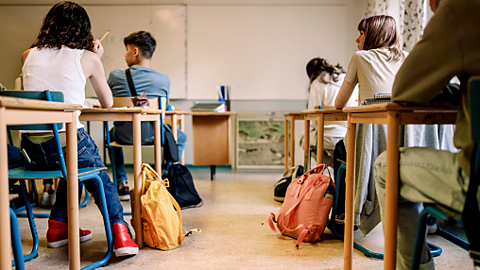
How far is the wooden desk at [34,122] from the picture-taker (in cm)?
95

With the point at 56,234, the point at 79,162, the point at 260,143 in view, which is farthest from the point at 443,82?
the point at 260,143

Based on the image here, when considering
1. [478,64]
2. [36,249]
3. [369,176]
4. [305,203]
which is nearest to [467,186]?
[478,64]

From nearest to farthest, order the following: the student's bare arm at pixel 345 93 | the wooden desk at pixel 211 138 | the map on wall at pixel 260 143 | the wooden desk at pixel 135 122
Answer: the wooden desk at pixel 135 122 → the student's bare arm at pixel 345 93 → the wooden desk at pixel 211 138 → the map on wall at pixel 260 143

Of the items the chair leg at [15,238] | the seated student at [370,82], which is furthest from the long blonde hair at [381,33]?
the chair leg at [15,238]

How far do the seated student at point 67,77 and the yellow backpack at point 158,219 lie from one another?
0.41 feet

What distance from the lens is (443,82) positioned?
93 cm

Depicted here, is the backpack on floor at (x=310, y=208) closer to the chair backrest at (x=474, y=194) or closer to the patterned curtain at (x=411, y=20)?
the chair backrest at (x=474, y=194)

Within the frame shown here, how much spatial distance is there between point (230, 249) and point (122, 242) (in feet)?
1.71

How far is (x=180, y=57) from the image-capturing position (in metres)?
4.92

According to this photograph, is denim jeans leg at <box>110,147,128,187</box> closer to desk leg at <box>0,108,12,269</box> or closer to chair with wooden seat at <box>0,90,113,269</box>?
chair with wooden seat at <box>0,90,113,269</box>

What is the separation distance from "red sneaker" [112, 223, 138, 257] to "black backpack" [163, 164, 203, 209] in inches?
35.3

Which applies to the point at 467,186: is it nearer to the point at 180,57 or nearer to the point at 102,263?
the point at 102,263

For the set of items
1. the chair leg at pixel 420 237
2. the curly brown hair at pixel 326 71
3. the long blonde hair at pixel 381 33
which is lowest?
the chair leg at pixel 420 237

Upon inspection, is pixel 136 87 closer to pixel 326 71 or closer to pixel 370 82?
pixel 326 71
